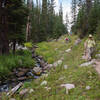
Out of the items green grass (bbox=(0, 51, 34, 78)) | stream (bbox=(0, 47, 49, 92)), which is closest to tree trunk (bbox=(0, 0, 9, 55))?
green grass (bbox=(0, 51, 34, 78))

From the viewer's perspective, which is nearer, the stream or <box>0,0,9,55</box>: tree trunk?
the stream

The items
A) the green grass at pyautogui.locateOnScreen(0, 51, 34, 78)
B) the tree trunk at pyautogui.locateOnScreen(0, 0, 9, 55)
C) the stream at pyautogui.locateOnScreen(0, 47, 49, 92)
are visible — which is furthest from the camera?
the tree trunk at pyautogui.locateOnScreen(0, 0, 9, 55)

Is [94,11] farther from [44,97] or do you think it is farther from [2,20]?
[44,97]

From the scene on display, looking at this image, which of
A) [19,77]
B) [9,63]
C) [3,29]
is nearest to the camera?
[19,77]

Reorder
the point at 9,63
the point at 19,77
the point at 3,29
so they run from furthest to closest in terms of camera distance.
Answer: the point at 3,29 → the point at 9,63 → the point at 19,77

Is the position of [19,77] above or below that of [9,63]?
below

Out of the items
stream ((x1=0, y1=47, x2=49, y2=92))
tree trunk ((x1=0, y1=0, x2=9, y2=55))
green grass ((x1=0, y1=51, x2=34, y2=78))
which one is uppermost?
tree trunk ((x1=0, y1=0, x2=9, y2=55))

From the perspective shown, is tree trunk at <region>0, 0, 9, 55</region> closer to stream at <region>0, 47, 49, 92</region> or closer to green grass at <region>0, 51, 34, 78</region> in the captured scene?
green grass at <region>0, 51, 34, 78</region>

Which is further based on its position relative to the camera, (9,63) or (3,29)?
(3,29)

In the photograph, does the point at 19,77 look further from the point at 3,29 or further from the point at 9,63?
the point at 3,29

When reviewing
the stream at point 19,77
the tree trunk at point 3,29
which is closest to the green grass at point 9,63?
the stream at point 19,77

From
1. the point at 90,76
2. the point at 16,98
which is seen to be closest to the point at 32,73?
the point at 16,98

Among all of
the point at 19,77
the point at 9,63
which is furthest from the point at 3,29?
the point at 19,77

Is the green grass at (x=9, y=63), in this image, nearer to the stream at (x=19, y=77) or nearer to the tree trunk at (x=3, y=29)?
Answer: the stream at (x=19, y=77)
